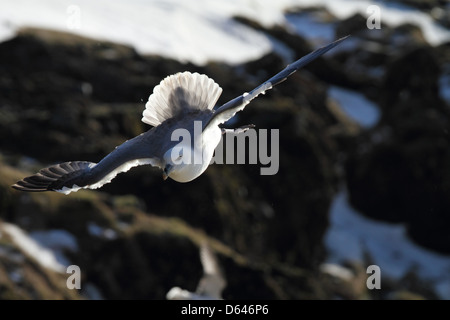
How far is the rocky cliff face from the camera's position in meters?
18.5

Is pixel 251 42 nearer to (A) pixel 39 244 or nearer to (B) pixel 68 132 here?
(B) pixel 68 132

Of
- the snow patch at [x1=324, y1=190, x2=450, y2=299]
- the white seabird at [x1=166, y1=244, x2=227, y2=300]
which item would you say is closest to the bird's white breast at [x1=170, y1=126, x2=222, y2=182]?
the white seabird at [x1=166, y1=244, x2=227, y2=300]

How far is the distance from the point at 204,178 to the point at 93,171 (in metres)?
12.6

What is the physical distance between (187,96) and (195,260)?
7.96m

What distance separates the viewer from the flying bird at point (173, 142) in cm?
1056

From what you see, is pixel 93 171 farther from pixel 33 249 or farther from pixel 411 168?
pixel 411 168

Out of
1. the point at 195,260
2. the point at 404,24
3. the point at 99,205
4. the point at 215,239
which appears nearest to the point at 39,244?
the point at 99,205

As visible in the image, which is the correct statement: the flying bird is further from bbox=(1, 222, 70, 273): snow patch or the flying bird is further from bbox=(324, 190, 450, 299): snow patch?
bbox=(324, 190, 450, 299): snow patch

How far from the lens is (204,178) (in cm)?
2350

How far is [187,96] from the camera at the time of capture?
38.1 feet

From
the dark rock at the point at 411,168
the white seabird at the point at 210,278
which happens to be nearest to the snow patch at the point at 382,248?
the dark rock at the point at 411,168

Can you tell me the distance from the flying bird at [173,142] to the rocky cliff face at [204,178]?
5619 mm
